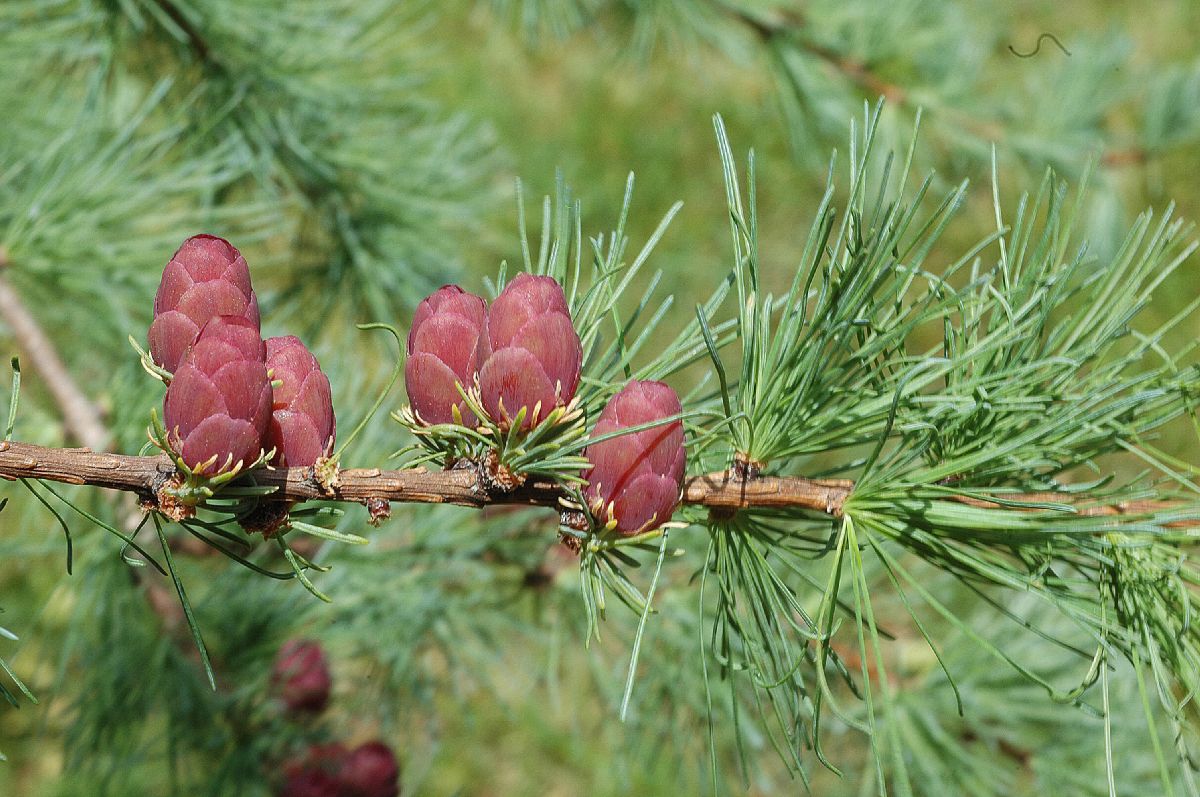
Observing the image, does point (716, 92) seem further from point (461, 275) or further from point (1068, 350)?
point (1068, 350)

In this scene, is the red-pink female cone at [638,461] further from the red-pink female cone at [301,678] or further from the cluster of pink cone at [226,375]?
the red-pink female cone at [301,678]

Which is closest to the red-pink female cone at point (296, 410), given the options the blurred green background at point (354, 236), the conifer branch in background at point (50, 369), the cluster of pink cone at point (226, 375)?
the cluster of pink cone at point (226, 375)

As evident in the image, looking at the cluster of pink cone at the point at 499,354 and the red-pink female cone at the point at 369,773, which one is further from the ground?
the cluster of pink cone at the point at 499,354

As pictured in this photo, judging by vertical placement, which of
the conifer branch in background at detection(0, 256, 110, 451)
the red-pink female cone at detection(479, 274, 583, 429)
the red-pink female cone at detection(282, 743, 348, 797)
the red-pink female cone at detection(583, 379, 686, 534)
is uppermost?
the conifer branch in background at detection(0, 256, 110, 451)

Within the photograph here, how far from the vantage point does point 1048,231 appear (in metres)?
0.39

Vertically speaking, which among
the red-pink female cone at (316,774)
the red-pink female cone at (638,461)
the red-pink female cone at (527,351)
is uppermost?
the red-pink female cone at (527,351)

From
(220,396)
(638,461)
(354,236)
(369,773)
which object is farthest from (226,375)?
(354,236)

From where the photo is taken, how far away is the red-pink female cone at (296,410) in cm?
34

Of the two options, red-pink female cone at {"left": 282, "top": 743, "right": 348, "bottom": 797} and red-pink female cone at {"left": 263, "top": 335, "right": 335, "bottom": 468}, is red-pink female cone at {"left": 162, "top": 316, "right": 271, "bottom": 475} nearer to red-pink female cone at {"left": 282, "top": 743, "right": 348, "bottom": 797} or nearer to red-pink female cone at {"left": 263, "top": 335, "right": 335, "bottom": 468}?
red-pink female cone at {"left": 263, "top": 335, "right": 335, "bottom": 468}

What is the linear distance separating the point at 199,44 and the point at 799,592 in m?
0.58

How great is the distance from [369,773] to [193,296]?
369mm

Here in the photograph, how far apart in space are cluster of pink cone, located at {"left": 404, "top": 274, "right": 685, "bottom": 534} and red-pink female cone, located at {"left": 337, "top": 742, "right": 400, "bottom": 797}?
1.06 feet

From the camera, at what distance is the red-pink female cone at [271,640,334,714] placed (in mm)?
648

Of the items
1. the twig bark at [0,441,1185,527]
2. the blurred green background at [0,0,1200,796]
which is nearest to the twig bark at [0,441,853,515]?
the twig bark at [0,441,1185,527]
